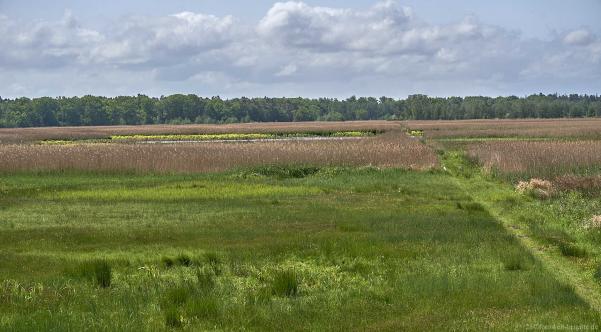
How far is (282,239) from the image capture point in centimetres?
1555

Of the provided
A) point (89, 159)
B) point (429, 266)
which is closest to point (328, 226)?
point (429, 266)

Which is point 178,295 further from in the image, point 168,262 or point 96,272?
point 168,262

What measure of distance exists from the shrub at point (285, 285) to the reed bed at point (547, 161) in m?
17.6

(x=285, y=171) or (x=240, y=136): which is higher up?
(x=285, y=171)

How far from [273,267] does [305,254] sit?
4.13 ft

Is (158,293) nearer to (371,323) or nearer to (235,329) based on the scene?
(235,329)

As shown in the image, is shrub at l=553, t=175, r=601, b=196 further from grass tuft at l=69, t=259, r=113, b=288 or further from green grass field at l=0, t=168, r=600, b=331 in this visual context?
grass tuft at l=69, t=259, r=113, b=288

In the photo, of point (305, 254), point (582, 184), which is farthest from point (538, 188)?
point (305, 254)

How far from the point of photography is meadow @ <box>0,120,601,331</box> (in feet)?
31.9

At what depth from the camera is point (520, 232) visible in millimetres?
16062

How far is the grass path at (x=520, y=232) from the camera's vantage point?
10916 mm

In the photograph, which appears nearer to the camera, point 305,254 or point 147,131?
point 305,254

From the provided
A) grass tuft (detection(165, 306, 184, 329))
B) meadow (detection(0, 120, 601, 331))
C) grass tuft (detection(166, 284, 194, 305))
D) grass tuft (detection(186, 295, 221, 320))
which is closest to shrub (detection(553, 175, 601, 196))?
meadow (detection(0, 120, 601, 331))

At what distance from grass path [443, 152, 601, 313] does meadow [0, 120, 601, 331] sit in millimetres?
48
